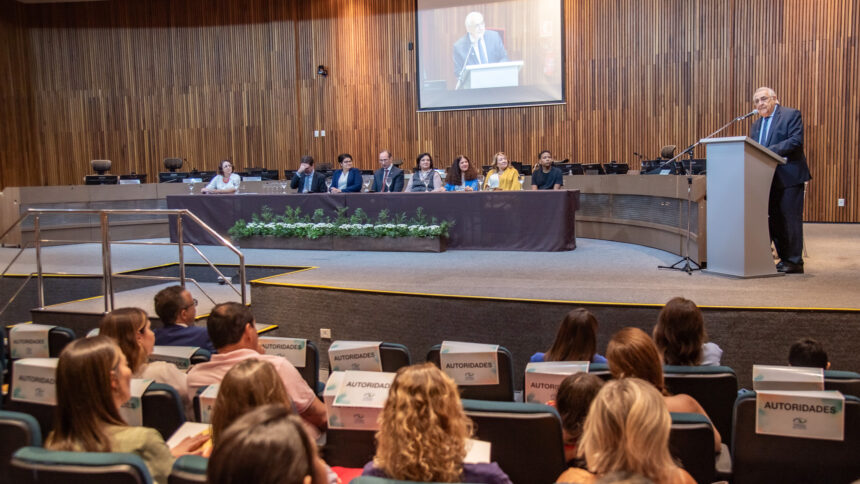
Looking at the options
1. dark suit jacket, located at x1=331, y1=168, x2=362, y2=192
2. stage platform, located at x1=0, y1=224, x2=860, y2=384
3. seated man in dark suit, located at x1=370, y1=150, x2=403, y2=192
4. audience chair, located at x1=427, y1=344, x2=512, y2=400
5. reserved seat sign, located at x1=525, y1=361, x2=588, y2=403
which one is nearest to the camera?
reserved seat sign, located at x1=525, y1=361, x2=588, y2=403

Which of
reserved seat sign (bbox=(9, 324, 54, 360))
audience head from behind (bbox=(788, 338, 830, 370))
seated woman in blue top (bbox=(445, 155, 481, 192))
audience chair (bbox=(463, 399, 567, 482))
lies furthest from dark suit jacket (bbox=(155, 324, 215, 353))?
seated woman in blue top (bbox=(445, 155, 481, 192))

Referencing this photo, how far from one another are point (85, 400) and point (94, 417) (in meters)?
0.06

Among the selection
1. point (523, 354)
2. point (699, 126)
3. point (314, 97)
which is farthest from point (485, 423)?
point (314, 97)

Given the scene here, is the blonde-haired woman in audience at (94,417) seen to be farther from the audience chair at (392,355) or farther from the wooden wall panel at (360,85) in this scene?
the wooden wall panel at (360,85)

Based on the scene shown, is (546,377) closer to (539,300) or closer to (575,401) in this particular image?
(575,401)

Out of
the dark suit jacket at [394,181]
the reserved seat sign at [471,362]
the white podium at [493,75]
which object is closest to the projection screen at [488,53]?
the white podium at [493,75]

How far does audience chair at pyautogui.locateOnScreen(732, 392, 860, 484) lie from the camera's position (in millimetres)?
2385

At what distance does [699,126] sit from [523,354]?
829cm

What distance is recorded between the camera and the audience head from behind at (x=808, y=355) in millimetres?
3139

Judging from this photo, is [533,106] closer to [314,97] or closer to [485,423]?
[314,97]

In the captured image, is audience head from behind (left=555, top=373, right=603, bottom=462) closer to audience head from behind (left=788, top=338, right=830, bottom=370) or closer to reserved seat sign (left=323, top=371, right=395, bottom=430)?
reserved seat sign (left=323, top=371, right=395, bottom=430)

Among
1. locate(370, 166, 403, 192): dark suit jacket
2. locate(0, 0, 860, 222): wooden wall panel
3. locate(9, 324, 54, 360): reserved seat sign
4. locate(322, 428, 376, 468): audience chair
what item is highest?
locate(0, 0, 860, 222): wooden wall panel

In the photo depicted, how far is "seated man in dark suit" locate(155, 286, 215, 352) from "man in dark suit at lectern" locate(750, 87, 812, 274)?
441cm

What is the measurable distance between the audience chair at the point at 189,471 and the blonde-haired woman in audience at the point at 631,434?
92 cm
